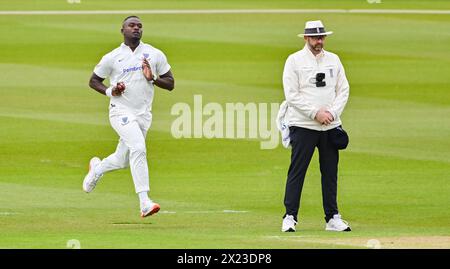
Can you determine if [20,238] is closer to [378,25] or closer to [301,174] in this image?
[301,174]

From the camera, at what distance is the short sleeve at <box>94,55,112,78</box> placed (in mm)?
13742

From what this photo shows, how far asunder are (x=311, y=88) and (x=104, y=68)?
6.92 ft

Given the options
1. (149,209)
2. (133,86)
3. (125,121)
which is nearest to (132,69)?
(133,86)

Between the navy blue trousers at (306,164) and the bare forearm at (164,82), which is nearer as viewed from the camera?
the navy blue trousers at (306,164)

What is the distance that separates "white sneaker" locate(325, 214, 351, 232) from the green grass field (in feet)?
0.77

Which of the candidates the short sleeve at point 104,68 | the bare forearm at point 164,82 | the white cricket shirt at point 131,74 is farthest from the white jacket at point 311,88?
the short sleeve at point 104,68

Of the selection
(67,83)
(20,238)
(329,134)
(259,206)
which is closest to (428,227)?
(329,134)

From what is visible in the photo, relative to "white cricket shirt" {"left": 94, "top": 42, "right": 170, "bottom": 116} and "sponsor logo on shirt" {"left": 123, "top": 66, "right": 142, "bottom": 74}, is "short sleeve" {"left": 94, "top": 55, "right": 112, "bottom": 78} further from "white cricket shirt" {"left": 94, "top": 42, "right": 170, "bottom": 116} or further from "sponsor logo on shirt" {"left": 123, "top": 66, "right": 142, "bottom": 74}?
"sponsor logo on shirt" {"left": 123, "top": 66, "right": 142, "bottom": 74}

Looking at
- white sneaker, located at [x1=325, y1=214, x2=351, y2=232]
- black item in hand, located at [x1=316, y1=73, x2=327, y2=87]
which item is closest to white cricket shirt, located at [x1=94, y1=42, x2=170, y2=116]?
black item in hand, located at [x1=316, y1=73, x2=327, y2=87]

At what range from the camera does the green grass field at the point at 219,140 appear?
13.4m

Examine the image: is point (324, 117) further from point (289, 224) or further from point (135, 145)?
point (135, 145)

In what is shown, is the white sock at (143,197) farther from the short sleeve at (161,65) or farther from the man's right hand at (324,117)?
the man's right hand at (324,117)

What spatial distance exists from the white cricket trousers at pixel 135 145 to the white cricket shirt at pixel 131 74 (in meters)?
0.09
